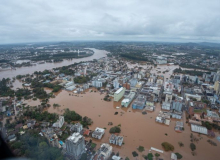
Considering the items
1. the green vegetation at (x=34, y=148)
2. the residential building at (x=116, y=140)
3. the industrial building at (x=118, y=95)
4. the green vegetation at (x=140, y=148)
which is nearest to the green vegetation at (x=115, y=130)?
the residential building at (x=116, y=140)

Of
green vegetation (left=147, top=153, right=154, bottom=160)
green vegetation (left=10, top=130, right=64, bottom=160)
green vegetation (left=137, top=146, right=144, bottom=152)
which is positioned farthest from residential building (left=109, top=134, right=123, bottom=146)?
green vegetation (left=10, top=130, right=64, bottom=160)

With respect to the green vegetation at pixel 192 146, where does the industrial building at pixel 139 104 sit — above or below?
above

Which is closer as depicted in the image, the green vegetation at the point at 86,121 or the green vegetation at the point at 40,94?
the green vegetation at the point at 86,121

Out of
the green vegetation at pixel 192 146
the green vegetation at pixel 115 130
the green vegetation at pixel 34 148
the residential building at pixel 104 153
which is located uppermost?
the green vegetation at pixel 34 148

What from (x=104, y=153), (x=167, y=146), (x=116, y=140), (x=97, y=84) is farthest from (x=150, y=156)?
(x=97, y=84)

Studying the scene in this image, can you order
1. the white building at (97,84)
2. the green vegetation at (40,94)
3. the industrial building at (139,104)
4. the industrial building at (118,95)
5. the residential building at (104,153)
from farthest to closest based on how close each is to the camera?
the white building at (97,84)
the green vegetation at (40,94)
the industrial building at (118,95)
the industrial building at (139,104)
the residential building at (104,153)

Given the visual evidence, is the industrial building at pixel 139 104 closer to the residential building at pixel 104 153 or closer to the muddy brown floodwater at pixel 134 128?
the muddy brown floodwater at pixel 134 128

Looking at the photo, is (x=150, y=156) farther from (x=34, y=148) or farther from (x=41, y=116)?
(x=41, y=116)

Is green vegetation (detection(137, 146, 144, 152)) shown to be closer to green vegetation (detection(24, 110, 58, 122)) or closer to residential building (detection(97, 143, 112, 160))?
residential building (detection(97, 143, 112, 160))
